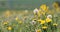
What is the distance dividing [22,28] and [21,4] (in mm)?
9782

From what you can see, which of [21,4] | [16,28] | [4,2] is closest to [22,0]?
[21,4]

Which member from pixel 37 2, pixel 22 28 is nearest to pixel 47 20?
pixel 22 28

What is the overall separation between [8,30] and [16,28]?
6.8 inches

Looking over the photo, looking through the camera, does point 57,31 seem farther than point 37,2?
No

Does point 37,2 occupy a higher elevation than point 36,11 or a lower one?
higher

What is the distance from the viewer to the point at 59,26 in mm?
3406

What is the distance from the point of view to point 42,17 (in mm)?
3139

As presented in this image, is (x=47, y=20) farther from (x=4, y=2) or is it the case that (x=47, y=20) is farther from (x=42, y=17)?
(x=4, y=2)

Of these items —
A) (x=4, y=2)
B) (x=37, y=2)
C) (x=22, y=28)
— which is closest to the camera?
(x=22, y=28)

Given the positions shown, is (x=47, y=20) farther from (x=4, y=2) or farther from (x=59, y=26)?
(x=4, y=2)

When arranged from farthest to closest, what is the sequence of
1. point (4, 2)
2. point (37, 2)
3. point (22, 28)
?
1. point (4, 2)
2. point (37, 2)
3. point (22, 28)

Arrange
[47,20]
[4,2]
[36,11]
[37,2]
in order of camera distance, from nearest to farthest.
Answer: [47,20]
[36,11]
[37,2]
[4,2]

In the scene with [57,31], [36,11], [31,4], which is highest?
[31,4]

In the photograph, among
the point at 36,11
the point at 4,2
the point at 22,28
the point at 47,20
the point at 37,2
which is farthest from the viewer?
the point at 4,2
